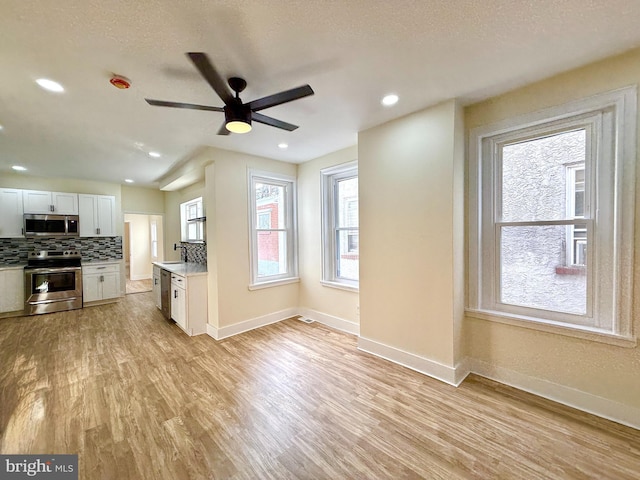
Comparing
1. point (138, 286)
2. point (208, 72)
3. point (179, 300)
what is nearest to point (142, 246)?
point (138, 286)

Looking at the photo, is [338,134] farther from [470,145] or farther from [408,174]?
[470,145]

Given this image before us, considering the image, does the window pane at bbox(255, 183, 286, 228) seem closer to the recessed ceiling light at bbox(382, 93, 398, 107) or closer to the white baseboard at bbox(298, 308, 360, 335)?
the white baseboard at bbox(298, 308, 360, 335)

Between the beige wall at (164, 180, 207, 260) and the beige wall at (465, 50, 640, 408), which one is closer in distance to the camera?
the beige wall at (465, 50, 640, 408)

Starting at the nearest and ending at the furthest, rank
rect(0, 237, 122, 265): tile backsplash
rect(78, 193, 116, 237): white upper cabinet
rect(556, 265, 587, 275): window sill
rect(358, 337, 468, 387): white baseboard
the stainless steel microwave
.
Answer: rect(556, 265, 587, 275): window sill < rect(358, 337, 468, 387): white baseboard < the stainless steel microwave < rect(0, 237, 122, 265): tile backsplash < rect(78, 193, 116, 237): white upper cabinet

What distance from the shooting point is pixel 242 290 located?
12.1 feet

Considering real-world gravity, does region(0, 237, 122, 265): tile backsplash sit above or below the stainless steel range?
above

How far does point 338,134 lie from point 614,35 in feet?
7.22

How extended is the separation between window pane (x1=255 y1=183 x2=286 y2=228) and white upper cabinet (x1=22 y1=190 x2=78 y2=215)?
13.3 ft

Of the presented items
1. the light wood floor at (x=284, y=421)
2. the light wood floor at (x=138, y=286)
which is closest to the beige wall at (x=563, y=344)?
the light wood floor at (x=284, y=421)

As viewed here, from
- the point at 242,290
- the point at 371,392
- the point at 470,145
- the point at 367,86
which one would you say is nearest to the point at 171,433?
the point at 371,392

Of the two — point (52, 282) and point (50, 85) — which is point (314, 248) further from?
point (52, 282)

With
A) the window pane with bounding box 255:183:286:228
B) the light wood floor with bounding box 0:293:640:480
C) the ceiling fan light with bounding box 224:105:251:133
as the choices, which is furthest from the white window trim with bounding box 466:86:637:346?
the window pane with bounding box 255:183:286:228

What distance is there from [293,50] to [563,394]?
3285 mm

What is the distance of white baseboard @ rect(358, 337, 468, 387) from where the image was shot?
7.67 ft
